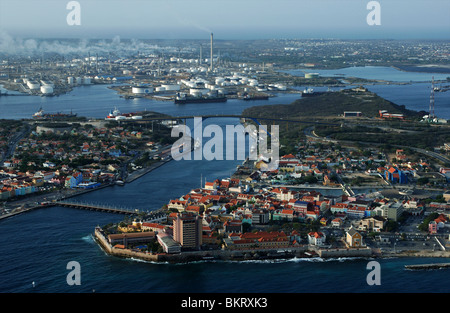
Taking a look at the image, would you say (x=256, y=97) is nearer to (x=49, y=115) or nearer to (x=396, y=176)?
(x=49, y=115)

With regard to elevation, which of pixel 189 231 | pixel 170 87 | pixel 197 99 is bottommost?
pixel 189 231

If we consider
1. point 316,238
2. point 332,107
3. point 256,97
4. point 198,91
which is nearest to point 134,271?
point 316,238

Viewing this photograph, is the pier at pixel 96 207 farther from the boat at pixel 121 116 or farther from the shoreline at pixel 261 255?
the boat at pixel 121 116

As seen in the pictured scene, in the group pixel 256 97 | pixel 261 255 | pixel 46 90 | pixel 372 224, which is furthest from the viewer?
pixel 46 90

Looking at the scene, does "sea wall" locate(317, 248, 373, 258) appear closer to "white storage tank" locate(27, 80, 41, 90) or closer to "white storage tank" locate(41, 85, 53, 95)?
"white storage tank" locate(41, 85, 53, 95)

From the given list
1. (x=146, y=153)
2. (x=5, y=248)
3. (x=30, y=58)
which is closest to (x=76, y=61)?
(x=30, y=58)

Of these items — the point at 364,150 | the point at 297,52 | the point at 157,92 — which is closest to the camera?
the point at 364,150

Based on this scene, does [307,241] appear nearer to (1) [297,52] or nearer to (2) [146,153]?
(2) [146,153]
